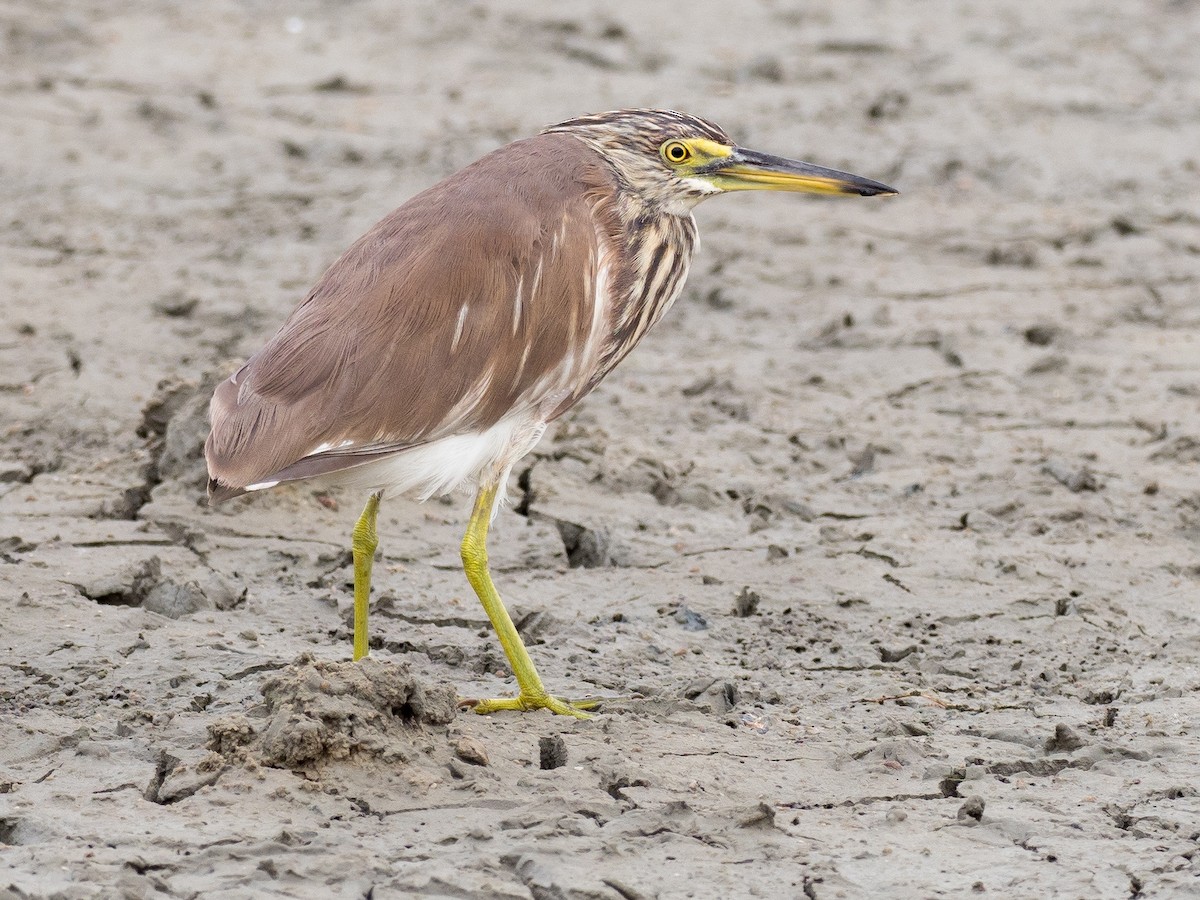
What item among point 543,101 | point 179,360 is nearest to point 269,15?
point 543,101

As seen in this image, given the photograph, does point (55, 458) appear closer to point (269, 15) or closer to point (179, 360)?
point (179, 360)

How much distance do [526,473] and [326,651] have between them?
1279mm

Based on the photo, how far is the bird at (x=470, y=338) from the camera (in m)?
4.20

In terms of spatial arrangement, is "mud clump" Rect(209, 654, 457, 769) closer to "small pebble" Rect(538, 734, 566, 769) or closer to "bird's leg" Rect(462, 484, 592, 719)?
"small pebble" Rect(538, 734, 566, 769)

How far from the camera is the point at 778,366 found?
6812 mm

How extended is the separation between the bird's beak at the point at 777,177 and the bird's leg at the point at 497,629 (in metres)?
1.11

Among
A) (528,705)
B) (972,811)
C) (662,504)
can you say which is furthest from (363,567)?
(972,811)

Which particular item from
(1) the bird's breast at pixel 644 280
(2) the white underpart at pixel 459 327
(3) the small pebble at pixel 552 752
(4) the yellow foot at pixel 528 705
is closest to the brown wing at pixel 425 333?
(2) the white underpart at pixel 459 327

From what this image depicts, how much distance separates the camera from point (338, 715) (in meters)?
3.82

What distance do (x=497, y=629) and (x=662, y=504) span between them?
1335 mm

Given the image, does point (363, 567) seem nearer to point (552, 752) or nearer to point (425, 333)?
point (425, 333)

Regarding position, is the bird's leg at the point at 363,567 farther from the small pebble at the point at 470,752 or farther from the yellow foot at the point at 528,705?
the small pebble at the point at 470,752

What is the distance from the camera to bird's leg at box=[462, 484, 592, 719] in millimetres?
4375

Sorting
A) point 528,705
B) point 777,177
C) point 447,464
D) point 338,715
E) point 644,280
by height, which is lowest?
point 528,705
